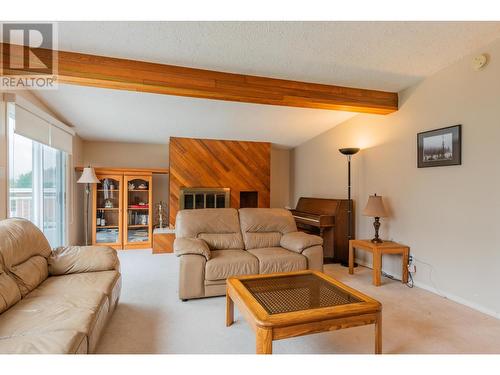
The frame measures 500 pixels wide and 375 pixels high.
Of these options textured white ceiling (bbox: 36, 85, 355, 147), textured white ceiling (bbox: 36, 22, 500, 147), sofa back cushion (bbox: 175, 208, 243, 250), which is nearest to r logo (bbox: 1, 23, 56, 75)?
textured white ceiling (bbox: 36, 22, 500, 147)

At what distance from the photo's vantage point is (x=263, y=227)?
353 cm

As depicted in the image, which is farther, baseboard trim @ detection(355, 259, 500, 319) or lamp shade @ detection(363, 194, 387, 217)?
lamp shade @ detection(363, 194, 387, 217)

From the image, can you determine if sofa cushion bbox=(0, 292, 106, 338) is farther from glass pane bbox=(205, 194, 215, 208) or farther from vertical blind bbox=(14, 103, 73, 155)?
A: glass pane bbox=(205, 194, 215, 208)

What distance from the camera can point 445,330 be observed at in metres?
2.20

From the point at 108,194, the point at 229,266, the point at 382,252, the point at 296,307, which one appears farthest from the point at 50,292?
the point at 108,194

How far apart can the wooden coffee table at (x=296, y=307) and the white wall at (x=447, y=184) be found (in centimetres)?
163

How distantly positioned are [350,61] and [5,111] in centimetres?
344

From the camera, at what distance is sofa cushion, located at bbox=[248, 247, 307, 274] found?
2.87 meters

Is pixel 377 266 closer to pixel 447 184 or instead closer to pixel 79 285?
pixel 447 184

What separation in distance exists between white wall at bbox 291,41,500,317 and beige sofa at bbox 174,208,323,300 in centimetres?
125

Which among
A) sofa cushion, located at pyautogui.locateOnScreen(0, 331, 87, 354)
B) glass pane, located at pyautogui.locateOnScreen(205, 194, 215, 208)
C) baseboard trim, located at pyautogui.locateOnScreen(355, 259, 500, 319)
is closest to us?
sofa cushion, located at pyautogui.locateOnScreen(0, 331, 87, 354)

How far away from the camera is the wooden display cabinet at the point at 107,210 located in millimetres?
5016

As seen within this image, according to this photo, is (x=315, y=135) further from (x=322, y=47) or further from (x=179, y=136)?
(x=322, y=47)

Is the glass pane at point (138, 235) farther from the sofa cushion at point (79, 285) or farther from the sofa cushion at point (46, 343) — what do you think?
the sofa cushion at point (46, 343)
